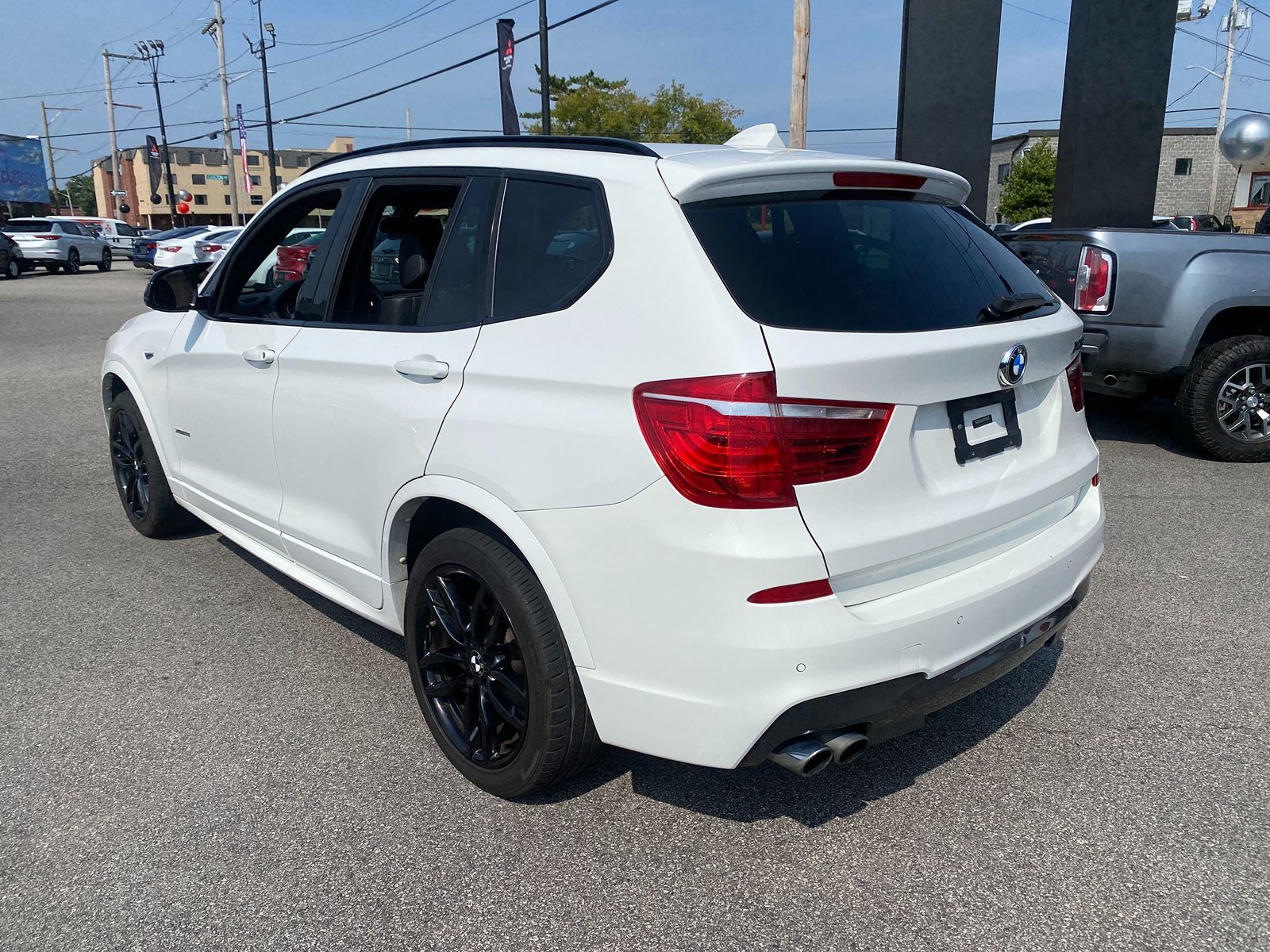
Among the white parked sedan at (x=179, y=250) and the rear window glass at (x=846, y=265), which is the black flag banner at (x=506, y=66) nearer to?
the white parked sedan at (x=179, y=250)

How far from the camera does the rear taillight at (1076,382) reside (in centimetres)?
303

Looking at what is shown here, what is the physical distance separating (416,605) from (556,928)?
105 cm

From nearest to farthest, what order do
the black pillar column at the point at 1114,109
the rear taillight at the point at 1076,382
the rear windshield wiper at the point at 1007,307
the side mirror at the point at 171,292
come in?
1. the rear windshield wiper at the point at 1007,307
2. the rear taillight at the point at 1076,382
3. the side mirror at the point at 171,292
4. the black pillar column at the point at 1114,109

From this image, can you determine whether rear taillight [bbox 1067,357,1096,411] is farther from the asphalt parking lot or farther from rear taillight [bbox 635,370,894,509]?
rear taillight [bbox 635,370,894,509]

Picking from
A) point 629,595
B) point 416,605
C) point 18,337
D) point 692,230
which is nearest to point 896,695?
point 629,595

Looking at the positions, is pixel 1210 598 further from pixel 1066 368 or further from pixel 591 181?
pixel 591 181

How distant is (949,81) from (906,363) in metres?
11.0

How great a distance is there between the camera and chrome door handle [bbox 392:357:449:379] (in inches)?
108

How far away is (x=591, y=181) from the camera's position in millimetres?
2623

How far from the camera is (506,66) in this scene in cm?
2338

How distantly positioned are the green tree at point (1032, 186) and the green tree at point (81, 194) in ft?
464

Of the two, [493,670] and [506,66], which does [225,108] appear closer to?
[506,66]

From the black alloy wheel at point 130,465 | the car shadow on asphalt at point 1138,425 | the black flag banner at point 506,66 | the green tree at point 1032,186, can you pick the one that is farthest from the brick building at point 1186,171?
the black alloy wheel at point 130,465

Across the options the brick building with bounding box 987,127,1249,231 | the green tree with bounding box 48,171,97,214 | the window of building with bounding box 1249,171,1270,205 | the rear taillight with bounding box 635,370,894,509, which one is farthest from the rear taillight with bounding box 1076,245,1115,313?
the green tree with bounding box 48,171,97,214
